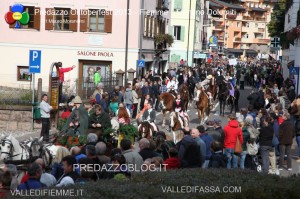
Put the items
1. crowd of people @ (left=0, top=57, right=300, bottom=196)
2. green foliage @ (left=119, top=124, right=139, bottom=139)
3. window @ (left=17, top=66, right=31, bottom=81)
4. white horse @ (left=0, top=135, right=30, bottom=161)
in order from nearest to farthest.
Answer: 1. crowd of people @ (left=0, top=57, right=300, bottom=196)
2. white horse @ (left=0, top=135, right=30, bottom=161)
3. green foliage @ (left=119, top=124, right=139, bottom=139)
4. window @ (left=17, top=66, right=31, bottom=81)

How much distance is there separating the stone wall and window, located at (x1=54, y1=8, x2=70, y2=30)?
650 inches

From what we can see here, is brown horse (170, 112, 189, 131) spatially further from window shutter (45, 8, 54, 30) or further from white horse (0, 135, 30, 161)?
window shutter (45, 8, 54, 30)

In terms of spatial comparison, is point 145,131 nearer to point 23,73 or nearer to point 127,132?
point 127,132

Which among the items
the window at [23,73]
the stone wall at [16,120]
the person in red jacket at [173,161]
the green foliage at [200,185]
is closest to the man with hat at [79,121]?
the person in red jacket at [173,161]

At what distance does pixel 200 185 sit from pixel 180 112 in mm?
15556

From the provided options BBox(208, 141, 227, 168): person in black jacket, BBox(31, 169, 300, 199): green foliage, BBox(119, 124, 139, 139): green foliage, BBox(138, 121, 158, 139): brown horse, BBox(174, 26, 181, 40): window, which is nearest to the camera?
BBox(31, 169, 300, 199): green foliage

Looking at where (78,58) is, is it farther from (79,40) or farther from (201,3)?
(201,3)

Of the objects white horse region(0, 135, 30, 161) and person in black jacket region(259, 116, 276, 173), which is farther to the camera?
person in black jacket region(259, 116, 276, 173)

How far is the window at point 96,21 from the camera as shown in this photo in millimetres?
42719

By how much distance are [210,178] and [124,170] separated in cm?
158

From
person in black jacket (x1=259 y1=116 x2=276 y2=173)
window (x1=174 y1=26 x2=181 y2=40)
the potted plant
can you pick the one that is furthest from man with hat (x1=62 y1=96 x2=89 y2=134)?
window (x1=174 y1=26 x2=181 y2=40)

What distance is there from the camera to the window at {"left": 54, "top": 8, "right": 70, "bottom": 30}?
140 ft

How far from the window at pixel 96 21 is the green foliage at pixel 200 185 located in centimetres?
3141

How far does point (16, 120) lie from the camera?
27.1 meters
